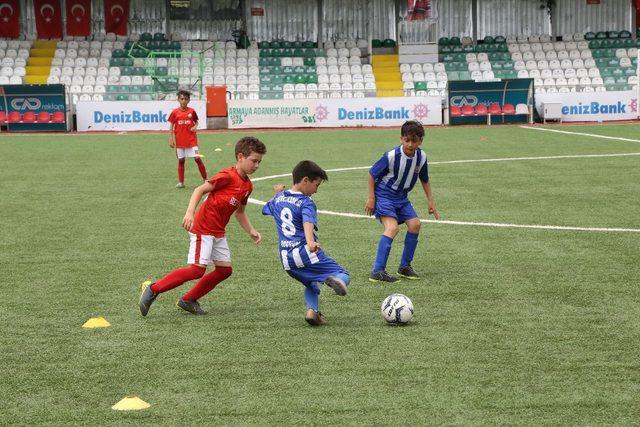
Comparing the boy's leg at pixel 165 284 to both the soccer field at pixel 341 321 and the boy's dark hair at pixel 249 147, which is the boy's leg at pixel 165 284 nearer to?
the soccer field at pixel 341 321

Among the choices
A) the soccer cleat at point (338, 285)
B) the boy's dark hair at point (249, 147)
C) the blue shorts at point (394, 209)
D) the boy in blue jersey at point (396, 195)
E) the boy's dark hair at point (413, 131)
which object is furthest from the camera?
the blue shorts at point (394, 209)

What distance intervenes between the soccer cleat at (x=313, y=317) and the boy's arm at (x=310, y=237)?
1.72ft

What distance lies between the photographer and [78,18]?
5125 cm

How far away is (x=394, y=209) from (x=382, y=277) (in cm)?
77

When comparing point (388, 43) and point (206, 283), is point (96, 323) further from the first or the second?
point (388, 43)

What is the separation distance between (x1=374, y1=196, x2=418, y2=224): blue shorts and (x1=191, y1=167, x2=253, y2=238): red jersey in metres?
2.06

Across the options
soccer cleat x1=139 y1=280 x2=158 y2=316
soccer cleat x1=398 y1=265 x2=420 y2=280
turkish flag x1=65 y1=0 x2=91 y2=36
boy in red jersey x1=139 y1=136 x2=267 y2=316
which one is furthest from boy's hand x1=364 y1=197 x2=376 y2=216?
turkish flag x1=65 y1=0 x2=91 y2=36

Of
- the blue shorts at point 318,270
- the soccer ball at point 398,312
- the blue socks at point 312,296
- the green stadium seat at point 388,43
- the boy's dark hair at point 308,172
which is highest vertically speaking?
the green stadium seat at point 388,43

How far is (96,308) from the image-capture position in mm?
8531

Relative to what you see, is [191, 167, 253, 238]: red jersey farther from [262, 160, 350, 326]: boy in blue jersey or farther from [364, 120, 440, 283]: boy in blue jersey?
[364, 120, 440, 283]: boy in blue jersey

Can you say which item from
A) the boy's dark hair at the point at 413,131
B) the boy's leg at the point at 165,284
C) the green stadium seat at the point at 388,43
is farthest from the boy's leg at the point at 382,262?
the green stadium seat at the point at 388,43

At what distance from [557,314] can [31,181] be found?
13.3 m

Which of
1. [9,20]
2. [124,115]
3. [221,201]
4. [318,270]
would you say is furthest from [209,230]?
[9,20]

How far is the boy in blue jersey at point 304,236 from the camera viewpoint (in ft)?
25.4
